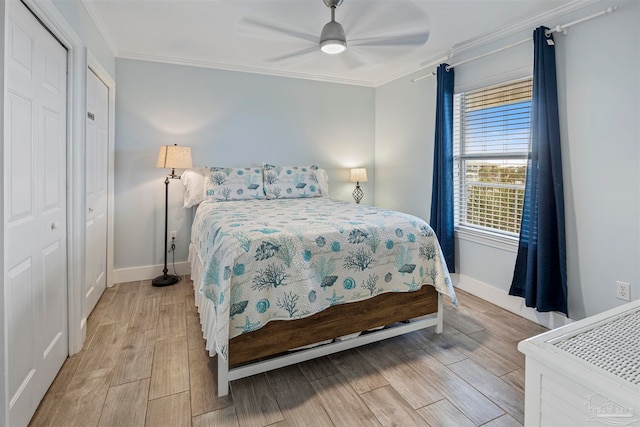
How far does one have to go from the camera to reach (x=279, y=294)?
5.89 ft

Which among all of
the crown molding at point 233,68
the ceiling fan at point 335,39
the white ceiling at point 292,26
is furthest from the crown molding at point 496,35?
the crown molding at point 233,68

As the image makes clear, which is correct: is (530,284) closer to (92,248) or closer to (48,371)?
(48,371)

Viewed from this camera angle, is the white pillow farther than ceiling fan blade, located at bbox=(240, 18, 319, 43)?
Yes

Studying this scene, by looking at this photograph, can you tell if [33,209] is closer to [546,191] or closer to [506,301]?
[546,191]

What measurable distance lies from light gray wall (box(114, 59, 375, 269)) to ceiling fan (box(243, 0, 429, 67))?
2.14ft

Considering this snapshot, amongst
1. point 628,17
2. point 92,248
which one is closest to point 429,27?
point 628,17

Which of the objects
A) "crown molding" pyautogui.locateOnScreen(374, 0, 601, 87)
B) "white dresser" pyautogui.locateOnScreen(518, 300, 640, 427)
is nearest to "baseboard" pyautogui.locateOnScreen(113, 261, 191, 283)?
"crown molding" pyautogui.locateOnScreen(374, 0, 601, 87)

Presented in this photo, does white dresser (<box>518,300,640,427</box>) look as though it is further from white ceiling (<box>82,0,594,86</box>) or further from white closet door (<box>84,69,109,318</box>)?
white closet door (<box>84,69,109,318</box>)

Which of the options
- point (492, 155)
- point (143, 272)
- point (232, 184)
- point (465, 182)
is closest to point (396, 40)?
point (492, 155)

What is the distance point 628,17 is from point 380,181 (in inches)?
113

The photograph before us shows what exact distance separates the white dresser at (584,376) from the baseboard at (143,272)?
3.64 m

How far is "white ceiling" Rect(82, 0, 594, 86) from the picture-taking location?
2.46m

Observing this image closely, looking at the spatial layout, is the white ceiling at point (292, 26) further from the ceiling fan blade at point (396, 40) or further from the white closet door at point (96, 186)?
the white closet door at point (96, 186)

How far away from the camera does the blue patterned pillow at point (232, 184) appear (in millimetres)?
3379
